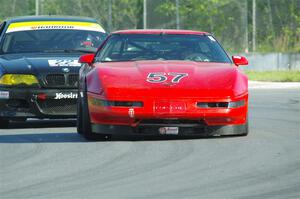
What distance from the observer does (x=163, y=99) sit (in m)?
11.3

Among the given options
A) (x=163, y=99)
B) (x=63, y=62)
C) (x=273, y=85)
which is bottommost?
(x=273, y=85)

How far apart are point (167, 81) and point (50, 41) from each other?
14.0 feet

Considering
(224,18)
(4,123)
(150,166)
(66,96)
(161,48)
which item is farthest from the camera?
(224,18)

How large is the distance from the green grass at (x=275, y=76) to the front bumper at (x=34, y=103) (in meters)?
16.9

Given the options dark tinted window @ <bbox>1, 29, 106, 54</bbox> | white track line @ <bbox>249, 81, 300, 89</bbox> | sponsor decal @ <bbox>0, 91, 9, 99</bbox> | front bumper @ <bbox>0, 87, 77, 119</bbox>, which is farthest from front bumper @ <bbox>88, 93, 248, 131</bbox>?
white track line @ <bbox>249, 81, 300, 89</bbox>

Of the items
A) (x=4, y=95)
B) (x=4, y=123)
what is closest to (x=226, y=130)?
(x=4, y=95)

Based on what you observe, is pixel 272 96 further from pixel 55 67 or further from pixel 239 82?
pixel 239 82

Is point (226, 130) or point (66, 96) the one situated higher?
point (226, 130)

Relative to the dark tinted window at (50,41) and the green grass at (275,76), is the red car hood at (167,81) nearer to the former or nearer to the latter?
the dark tinted window at (50,41)

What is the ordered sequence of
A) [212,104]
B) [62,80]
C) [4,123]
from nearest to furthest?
[212,104]
[62,80]
[4,123]

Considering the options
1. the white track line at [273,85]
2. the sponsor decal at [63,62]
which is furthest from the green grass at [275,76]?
the sponsor decal at [63,62]

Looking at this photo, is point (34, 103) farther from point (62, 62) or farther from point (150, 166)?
point (150, 166)

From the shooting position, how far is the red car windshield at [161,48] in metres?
12.7

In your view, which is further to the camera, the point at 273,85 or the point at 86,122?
the point at 273,85
